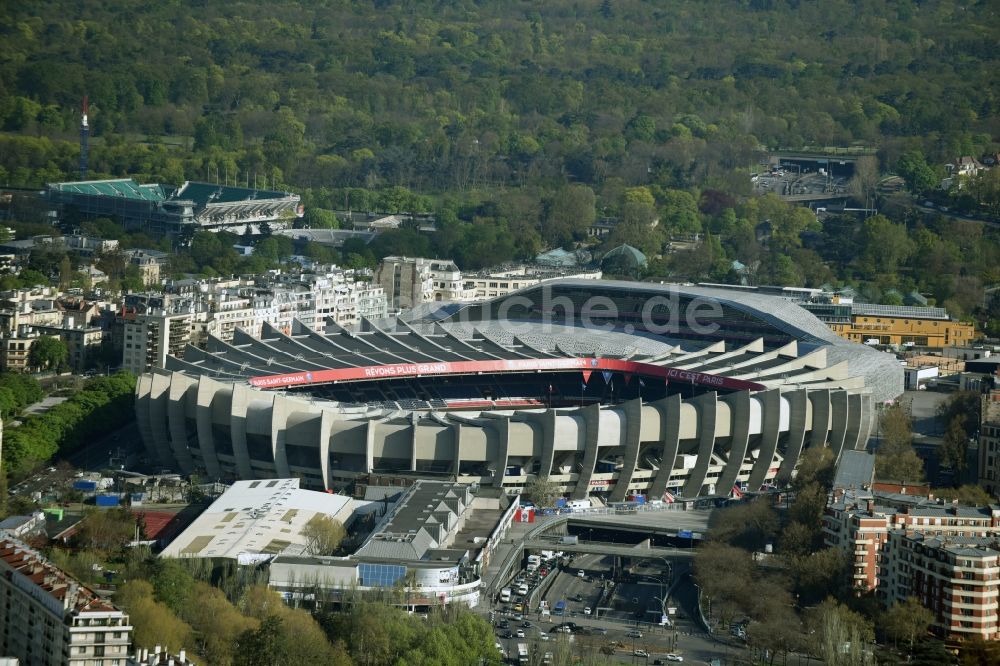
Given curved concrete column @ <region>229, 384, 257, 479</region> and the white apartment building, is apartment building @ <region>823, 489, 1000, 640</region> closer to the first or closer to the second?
curved concrete column @ <region>229, 384, 257, 479</region>

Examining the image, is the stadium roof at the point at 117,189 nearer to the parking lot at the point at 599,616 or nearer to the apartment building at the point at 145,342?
the apartment building at the point at 145,342

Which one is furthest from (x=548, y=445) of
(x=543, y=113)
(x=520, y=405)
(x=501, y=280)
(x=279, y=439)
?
(x=543, y=113)

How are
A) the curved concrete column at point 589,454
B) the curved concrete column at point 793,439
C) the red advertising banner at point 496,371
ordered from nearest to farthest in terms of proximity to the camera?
the curved concrete column at point 589,454
the curved concrete column at point 793,439
the red advertising banner at point 496,371

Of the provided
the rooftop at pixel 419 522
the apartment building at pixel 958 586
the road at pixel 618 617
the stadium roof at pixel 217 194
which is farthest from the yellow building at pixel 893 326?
the apartment building at pixel 958 586

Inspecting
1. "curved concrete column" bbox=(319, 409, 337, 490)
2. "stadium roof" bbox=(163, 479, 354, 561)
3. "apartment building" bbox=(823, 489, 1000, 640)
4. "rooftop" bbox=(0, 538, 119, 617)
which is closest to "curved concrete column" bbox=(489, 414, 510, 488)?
"curved concrete column" bbox=(319, 409, 337, 490)

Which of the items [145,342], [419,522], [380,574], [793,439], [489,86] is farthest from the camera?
[489,86]

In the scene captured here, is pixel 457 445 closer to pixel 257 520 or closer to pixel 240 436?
pixel 240 436

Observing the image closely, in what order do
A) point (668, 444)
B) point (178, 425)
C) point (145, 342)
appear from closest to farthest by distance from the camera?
point (668, 444)
point (178, 425)
point (145, 342)
